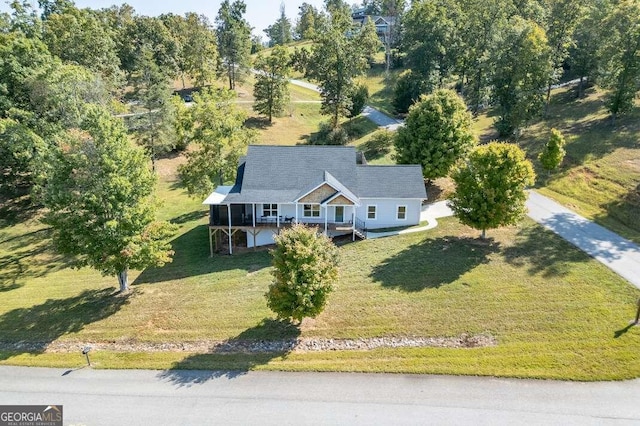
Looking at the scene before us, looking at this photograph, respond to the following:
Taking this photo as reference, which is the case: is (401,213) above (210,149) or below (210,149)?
below

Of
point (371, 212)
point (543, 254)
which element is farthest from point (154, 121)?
point (543, 254)

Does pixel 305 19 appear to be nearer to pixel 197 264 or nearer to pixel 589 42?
pixel 589 42

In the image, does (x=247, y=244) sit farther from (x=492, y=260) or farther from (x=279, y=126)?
(x=279, y=126)

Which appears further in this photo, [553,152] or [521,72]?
[521,72]

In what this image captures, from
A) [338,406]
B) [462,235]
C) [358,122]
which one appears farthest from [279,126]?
[338,406]

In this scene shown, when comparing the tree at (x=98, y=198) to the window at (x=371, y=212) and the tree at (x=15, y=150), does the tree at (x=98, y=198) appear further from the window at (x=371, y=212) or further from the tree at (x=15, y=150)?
the window at (x=371, y=212)

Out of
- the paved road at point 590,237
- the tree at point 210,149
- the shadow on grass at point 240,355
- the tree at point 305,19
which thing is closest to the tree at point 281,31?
the tree at point 305,19
